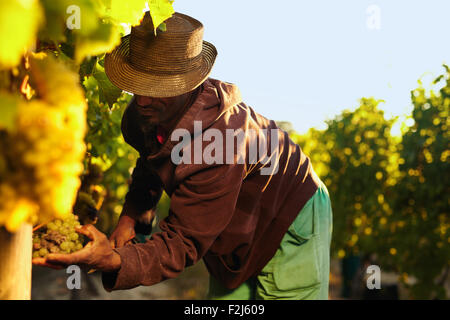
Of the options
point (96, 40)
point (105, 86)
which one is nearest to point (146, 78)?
point (105, 86)

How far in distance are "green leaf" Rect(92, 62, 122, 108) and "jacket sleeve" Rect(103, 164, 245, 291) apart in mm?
662

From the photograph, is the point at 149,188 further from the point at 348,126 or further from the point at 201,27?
the point at 348,126

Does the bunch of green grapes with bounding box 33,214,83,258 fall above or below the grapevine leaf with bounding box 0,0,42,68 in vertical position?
below

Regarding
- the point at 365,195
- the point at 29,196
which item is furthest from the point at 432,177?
the point at 29,196

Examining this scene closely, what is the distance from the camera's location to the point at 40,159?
1.17 metres

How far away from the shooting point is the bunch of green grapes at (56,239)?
200 cm

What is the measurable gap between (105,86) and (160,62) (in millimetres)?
473

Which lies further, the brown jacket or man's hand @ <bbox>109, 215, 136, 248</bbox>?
man's hand @ <bbox>109, 215, 136, 248</bbox>

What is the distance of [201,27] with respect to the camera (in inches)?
99.0

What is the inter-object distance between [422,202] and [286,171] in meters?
5.04

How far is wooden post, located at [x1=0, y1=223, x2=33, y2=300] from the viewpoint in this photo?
1555mm

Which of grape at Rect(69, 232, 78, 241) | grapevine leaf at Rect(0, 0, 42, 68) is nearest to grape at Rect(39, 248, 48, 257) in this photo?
grape at Rect(69, 232, 78, 241)

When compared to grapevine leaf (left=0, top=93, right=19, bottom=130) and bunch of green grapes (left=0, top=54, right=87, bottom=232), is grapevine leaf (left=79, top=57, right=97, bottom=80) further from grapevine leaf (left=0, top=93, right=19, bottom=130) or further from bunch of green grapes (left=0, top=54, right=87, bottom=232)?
grapevine leaf (left=0, top=93, right=19, bottom=130)

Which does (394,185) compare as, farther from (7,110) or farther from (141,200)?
(7,110)
